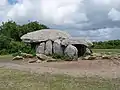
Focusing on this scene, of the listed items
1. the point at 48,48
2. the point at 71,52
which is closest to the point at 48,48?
the point at 48,48

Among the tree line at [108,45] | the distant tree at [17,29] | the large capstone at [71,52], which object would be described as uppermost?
the distant tree at [17,29]

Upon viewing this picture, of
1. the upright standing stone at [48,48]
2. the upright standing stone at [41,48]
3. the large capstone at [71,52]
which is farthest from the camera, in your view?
the upright standing stone at [41,48]

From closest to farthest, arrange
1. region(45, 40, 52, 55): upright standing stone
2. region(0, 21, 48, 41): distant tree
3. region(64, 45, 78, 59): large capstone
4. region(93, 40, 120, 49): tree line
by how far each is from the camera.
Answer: region(64, 45, 78, 59): large capstone → region(45, 40, 52, 55): upright standing stone → region(0, 21, 48, 41): distant tree → region(93, 40, 120, 49): tree line

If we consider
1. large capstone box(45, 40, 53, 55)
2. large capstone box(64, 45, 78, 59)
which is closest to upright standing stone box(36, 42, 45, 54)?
large capstone box(45, 40, 53, 55)

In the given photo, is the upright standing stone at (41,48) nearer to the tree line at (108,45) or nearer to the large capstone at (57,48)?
the large capstone at (57,48)

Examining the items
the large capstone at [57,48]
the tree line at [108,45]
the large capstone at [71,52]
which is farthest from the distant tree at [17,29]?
the large capstone at [71,52]

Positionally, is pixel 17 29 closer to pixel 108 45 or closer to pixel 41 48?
pixel 108 45

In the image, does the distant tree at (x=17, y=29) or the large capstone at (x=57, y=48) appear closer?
the large capstone at (x=57, y=48)

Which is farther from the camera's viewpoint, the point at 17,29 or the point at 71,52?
the point at 17,29

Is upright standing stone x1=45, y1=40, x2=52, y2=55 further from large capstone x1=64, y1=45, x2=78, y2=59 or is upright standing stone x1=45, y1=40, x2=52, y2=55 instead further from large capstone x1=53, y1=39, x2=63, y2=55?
large capstone x1=64, y1=45, x2=78, y2=59

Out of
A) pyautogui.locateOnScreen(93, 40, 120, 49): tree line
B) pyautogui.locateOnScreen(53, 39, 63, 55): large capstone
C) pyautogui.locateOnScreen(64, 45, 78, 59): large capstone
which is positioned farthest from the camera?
pyautogui.locateOnScreen(93, 40, 120, 49): tree line

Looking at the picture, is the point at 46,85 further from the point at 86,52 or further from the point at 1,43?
the point at 1,43

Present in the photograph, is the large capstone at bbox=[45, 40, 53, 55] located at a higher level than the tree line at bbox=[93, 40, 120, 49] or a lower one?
lower

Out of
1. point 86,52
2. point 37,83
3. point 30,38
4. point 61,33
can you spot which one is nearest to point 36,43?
point 30,38
